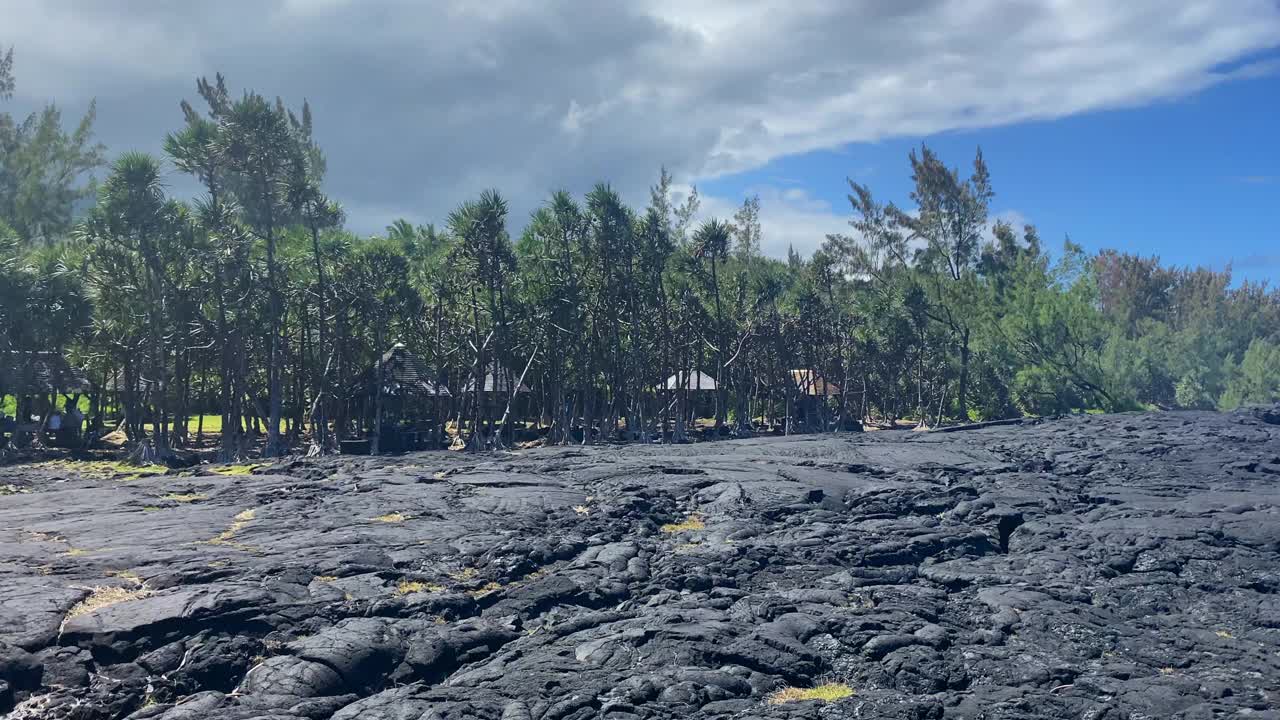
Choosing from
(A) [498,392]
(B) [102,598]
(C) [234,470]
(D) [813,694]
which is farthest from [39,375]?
(D) [813,694]

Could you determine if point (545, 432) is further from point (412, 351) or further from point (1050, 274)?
point (1050, 274)

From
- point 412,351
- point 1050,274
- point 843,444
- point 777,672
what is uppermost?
point 1050,274

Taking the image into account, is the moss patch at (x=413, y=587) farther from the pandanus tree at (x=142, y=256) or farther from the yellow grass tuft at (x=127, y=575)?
the pandanus tree at (x=142, y=256)

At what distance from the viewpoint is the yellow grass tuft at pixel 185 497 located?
21.8m

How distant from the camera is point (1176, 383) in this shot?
216 feet

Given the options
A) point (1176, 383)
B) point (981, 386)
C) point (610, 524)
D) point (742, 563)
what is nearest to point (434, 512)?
point (610, 524)

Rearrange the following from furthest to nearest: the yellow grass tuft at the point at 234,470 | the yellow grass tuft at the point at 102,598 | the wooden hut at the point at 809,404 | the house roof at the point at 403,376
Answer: the wooden hut at the point at 809,404
the house roof at the point at 403,376
the yellow grass tuft at the point at 234,470
the yellow grass tuft at the point at 102,598

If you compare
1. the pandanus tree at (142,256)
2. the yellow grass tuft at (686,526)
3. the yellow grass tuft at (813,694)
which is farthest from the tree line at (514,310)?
the yellow grass tuft at (813,694)

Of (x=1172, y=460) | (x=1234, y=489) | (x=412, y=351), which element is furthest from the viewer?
(x=412, y=351)

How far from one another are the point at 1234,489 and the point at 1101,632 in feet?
46.3

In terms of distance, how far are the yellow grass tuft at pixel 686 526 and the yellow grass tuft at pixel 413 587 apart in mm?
5515

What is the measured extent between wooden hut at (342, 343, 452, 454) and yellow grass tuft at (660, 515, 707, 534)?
780 inches

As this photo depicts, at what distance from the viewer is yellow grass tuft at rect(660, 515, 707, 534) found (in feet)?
62.6

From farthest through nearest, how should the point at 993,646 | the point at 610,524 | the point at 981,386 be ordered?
1. the point at 981,386
2. the point at 610,524
3. the point at 993,646
